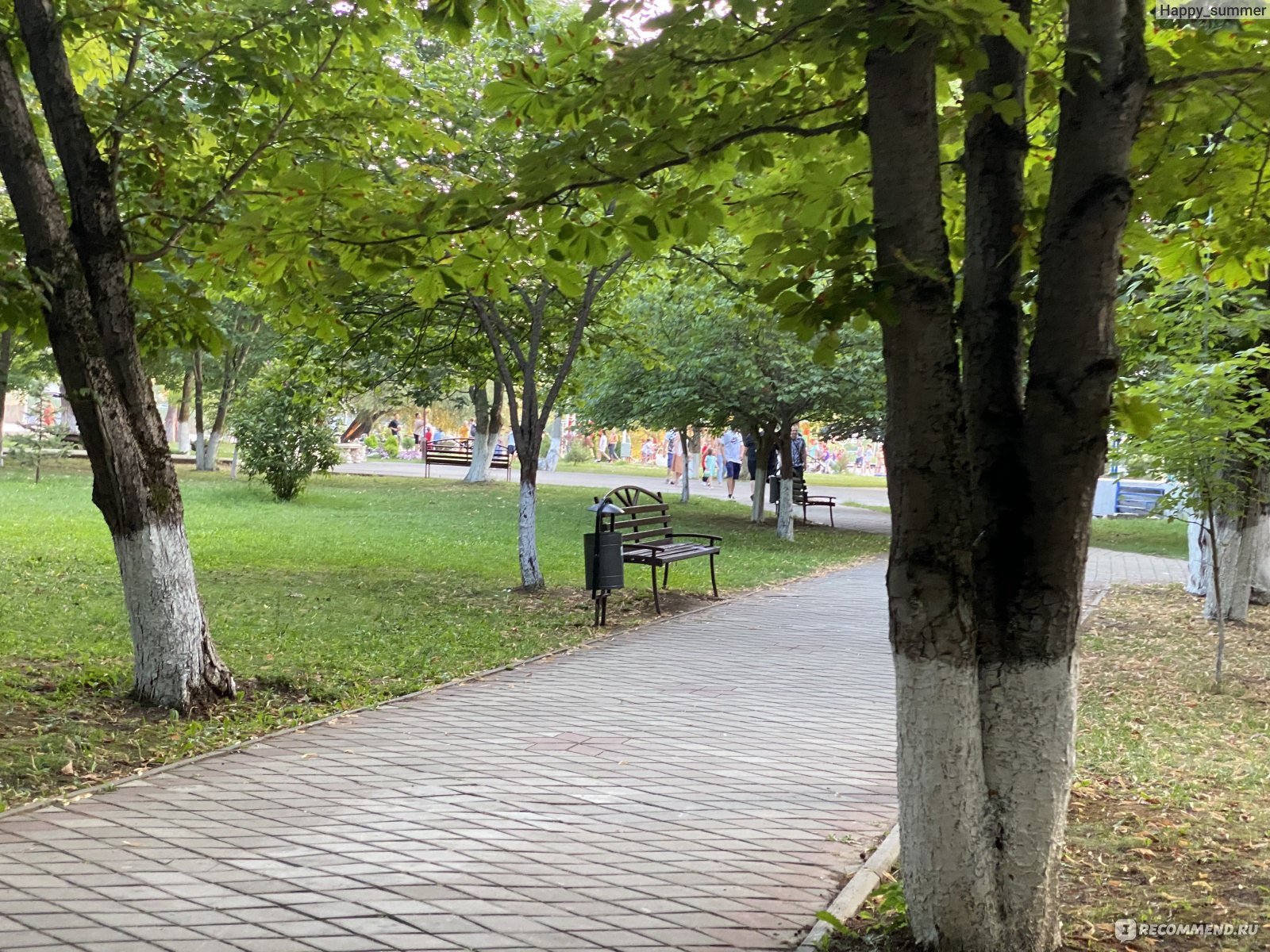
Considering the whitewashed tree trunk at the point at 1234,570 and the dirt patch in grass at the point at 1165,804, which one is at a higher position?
the whitewashed tree trunk at the point at 1234,570

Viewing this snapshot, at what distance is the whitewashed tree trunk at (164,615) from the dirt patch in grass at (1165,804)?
172 inches

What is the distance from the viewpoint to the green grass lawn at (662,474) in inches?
1764

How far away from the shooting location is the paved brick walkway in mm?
3742

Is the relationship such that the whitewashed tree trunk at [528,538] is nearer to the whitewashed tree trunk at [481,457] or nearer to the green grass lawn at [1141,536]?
the green grass lawn at [1141,536]

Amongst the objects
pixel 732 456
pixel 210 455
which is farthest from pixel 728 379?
pixel 210 455

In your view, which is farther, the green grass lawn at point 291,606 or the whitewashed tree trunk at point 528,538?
the whitewashed tree trunk at point 528,538

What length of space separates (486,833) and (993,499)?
2546mm

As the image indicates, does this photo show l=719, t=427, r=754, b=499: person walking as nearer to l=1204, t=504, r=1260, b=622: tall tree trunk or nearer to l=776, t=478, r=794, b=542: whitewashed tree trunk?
l=776, t=478, r=794, b=542: whitewashed tree trunk

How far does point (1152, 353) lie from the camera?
33.7ft

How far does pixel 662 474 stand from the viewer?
47.7 meters

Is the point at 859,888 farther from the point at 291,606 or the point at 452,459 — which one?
the point at 452,459

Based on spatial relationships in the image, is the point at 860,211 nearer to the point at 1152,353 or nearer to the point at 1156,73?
the point at 1156,73

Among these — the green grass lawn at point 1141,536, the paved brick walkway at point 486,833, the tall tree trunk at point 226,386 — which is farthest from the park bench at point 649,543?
the tall tree trunk at point 226,386

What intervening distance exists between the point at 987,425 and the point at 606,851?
2.29m
